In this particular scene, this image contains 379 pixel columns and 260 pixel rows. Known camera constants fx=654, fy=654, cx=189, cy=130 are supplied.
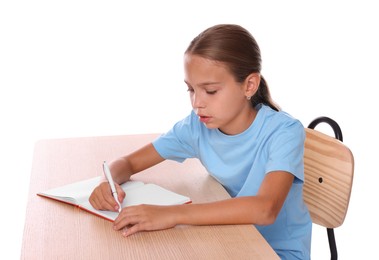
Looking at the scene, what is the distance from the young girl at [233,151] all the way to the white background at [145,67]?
5.13 feet

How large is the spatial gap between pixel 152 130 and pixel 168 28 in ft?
1.85

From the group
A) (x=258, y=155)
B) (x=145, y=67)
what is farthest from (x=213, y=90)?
(x=145, y=67)

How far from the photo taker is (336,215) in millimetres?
1817

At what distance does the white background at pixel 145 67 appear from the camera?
133 inches

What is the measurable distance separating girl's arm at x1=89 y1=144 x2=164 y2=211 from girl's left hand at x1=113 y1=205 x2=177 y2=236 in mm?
89

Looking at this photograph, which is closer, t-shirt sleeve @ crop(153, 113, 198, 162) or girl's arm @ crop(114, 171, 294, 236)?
girl's arm @ crop(114, 171, 294, 236)

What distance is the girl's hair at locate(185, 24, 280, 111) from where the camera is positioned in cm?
169

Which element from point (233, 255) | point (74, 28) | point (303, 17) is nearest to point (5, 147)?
Result: point (74, 28)

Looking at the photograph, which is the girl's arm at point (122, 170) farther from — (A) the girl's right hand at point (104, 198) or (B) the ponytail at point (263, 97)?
(B) the ponytail at point (263, 97)

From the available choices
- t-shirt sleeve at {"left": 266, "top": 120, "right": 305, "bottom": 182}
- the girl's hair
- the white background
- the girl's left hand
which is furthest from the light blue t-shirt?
the white background

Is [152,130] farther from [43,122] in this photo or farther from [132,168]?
[132,168]

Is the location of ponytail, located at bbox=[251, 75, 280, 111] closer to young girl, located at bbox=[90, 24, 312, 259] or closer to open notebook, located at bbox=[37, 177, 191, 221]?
young girl, located at bbox=[90, 24, 312, 259]

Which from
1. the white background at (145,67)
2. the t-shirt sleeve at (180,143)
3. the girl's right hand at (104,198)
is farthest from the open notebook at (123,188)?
the white background at (145,67)

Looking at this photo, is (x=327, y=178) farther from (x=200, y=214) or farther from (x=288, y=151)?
(x=200, y=214)
